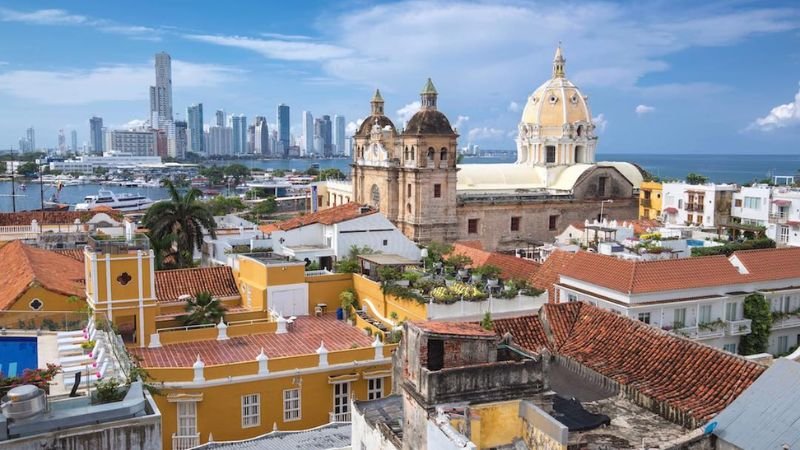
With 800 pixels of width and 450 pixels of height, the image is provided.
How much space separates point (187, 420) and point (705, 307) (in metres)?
15.6

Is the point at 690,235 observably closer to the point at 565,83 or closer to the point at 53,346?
the point at 565,83

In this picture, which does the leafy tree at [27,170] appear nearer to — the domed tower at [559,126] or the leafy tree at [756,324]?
the domed tower at [559,126]

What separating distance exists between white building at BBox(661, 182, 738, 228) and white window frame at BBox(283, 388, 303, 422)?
41761mm

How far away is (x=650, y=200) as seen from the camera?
57.1 meters

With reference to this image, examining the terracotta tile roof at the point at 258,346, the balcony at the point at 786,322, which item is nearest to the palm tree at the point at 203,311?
the terracotta tile roof at the point at 258,346

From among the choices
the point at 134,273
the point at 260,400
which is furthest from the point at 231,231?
the point at 260,400

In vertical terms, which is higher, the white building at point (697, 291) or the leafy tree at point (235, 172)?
the leafy tree at point (235, 172)

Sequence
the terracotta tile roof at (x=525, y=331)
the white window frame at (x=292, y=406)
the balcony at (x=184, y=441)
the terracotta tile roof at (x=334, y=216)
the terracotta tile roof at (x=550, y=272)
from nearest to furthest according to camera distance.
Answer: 1. the terracotta tile roof at (x=525, y=331)
2. the balcony at (x=184, y=441)
3. the white window frame at (x=292, y=406)
4. the terracotta tile roof at (x=550, y=272)
5. the terracotta tile roof at (x=334, y=216)

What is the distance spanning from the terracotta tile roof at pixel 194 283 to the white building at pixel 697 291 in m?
11.1

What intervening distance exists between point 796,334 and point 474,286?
1241 cm

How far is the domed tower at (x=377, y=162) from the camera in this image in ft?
168

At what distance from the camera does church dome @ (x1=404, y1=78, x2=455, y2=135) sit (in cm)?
4809

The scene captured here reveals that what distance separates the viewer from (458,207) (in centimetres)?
5044

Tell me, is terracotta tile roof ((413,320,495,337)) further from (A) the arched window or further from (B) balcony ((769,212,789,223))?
(B) balcony ((769,212,789,223))
